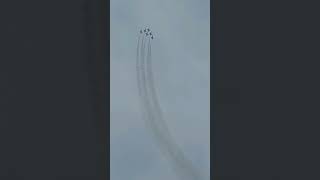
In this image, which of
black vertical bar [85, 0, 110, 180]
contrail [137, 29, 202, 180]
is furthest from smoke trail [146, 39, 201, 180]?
black vertical bar [85, 0, 110, 180]

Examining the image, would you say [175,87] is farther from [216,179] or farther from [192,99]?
[216,179]

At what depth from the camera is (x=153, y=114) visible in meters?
3.30

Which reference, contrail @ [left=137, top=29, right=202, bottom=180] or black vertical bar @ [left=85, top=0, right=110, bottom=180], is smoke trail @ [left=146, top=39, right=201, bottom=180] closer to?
contrail @ [left=137, top=29, right=202, bottom=180]

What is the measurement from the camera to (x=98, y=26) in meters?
3.28

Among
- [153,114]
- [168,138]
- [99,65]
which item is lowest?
[168,138]

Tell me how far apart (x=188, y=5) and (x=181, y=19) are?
108 millimetres

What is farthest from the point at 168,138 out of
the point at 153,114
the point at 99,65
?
the point at 99,65

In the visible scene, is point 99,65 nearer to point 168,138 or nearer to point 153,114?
point 153,114

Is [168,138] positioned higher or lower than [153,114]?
lower

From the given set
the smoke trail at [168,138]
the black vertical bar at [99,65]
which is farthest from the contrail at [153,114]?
the black vertical bar at [99,65]

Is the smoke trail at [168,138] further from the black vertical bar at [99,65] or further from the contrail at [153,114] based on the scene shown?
the black vertical bar at [99,65]

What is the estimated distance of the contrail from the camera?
3.30 metres

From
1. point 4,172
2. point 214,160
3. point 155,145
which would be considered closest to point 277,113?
point 214,160

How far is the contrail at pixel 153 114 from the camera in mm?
3299
